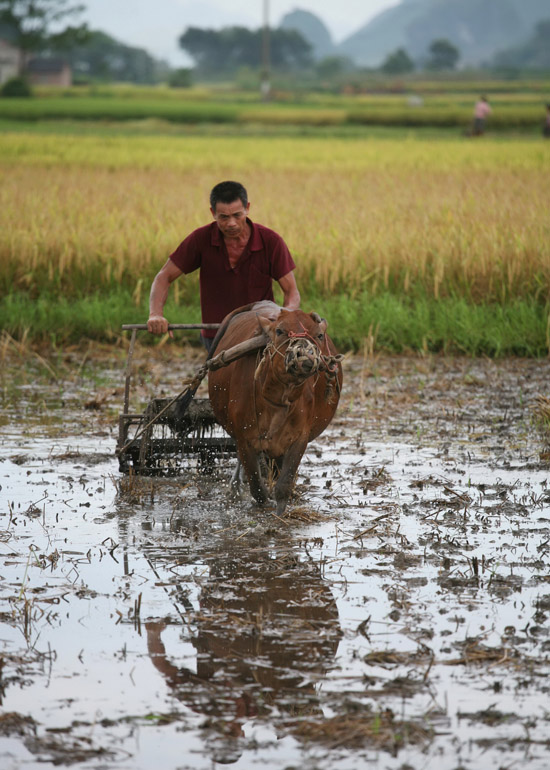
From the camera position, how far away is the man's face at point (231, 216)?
5.22 meters

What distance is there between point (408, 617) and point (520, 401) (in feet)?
13.4

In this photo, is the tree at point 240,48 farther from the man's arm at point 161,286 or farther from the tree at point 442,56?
the man's arm at point 161,286

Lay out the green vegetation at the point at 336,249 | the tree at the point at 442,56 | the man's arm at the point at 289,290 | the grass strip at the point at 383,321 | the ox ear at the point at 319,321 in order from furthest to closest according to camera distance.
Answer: the tree at the point at 442,56 → the green vegetation at the point at 336,249 → the grass strip at the point at 383,321 → the man's arm at the point at 289,290 → the ox ear at the point at 319,321

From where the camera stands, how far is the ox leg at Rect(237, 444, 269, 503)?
478 centimetres

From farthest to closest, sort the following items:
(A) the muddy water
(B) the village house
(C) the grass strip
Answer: (B) the village house < (C) the grass strip < (A) the muddy water

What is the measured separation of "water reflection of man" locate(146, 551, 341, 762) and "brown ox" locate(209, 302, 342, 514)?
56 centimetres

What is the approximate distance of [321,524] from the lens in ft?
16.1

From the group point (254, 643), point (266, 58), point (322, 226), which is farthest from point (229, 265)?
point (266, 58)

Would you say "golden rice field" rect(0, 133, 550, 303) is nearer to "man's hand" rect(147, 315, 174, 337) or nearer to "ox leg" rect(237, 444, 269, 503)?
"man's hand" rect(147, 315, 174, 337)

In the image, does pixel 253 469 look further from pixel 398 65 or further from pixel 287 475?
pixel 398 65

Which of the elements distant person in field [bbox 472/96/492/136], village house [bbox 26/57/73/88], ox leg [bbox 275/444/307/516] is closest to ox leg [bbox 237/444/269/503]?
ox leg [bbox 275/444/307/516]

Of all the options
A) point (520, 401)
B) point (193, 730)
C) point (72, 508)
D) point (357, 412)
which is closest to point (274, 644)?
point (193, 730)

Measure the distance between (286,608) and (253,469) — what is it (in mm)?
1070

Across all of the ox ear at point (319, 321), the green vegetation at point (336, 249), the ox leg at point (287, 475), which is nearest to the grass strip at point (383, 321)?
the green vegetation at point (336, 249)
